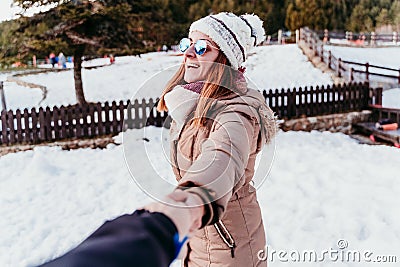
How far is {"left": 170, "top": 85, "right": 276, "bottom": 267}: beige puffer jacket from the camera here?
2.71ft

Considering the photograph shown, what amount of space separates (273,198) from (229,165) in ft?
11.2

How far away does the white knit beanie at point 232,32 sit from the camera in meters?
1.24

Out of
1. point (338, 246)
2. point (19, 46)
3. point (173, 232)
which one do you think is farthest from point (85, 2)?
point (173, 232)

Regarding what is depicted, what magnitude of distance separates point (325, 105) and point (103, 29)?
5729mm

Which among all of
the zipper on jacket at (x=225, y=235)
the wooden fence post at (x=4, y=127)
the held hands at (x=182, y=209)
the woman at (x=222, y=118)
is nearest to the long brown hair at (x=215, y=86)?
the woman at (x=222, y=118)

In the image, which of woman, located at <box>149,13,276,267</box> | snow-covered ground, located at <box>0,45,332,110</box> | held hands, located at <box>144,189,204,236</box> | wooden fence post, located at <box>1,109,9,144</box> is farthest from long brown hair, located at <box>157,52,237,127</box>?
snow-covered ground, located at <box>0,45,332,110</box>

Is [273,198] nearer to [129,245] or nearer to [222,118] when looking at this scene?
[222,118]

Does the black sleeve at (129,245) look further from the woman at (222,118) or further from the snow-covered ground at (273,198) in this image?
the snow-covered ground at (273,198)

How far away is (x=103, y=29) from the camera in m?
10.5

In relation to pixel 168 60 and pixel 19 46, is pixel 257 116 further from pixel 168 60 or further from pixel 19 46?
pixel 168 60

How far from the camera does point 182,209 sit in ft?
2.07

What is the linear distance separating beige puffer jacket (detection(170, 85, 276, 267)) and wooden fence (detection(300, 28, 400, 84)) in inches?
381

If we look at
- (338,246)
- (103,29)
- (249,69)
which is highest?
(103,29)

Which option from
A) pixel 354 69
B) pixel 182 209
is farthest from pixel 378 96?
pixel 182 209
